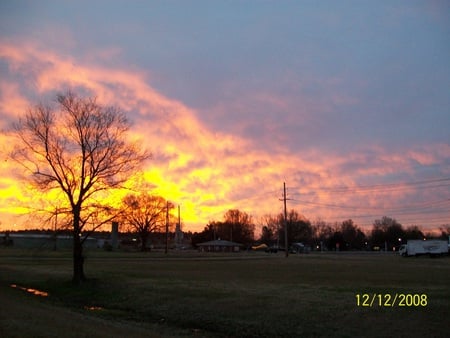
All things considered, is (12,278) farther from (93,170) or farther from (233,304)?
(233,304)

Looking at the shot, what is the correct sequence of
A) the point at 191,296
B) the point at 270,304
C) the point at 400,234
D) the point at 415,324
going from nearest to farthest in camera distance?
the point at 415,324
the point at 270,304
the point at 191,296
the point at 400,234

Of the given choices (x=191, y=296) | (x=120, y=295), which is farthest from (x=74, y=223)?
(x=191, y=296)

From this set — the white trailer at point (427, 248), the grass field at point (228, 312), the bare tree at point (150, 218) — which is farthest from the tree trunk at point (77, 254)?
the bare tree at point (150, 218)

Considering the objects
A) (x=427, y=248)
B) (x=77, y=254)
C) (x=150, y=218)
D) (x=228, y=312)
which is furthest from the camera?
(x=150, y=218)

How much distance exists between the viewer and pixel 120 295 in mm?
25531

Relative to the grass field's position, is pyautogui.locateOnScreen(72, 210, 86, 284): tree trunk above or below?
above

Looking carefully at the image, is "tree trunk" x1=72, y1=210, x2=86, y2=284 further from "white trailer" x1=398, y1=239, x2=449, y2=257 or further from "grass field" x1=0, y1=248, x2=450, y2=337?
"white trailer" x1=398, y1=239, x2=449, y2=257

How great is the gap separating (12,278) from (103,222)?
9.37m

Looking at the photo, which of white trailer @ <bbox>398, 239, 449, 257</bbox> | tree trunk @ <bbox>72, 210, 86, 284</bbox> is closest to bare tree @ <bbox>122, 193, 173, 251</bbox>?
white trailer @ <bbox>398, 239, 449, 257</bbox>
